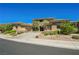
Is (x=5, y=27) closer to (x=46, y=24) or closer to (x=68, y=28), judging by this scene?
(x=46, y=24)

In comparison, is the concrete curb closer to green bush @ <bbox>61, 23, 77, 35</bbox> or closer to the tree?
green bush @ <bbox>61, 23, 77, 35</bbox>

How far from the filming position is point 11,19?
15680 millimetres

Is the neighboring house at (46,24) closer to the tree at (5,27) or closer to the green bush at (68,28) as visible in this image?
the green bush at (68,28)

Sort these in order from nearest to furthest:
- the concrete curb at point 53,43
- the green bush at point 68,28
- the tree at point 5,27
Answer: the concrete curb at point 53,43, the tree at point 5,27, the green bush at point 68,28

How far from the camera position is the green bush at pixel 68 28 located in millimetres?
18839

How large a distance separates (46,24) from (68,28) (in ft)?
10.5

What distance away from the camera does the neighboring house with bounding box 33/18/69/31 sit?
54.4 ft

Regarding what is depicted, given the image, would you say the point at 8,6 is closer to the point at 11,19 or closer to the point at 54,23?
the point at 11,19

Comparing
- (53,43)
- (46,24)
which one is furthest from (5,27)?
(53,43)

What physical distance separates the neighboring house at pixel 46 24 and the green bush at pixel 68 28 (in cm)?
117

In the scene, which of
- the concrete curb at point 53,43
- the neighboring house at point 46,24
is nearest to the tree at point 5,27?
the neighboring house at point 46,24

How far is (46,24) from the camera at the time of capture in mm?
17953
